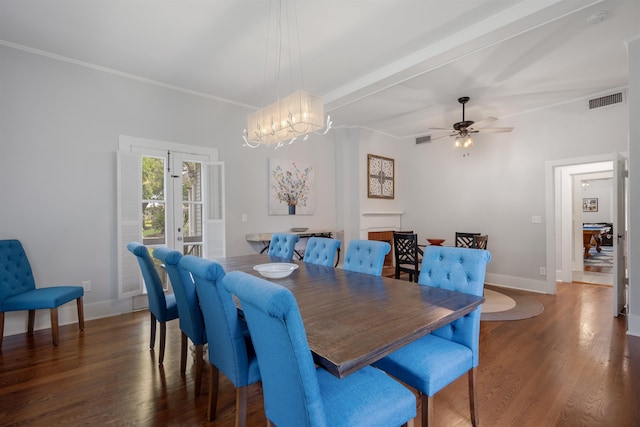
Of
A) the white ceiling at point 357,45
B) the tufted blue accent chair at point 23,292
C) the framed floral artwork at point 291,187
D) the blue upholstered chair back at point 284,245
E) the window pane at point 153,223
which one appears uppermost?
the white ceiling at point 357,45

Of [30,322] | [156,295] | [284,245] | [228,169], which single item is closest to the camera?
[156,295]

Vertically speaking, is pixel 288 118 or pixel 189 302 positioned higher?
pixel 288 118

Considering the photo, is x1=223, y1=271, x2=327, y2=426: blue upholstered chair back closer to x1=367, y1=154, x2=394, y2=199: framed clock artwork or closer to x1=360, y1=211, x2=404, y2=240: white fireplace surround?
x1=360, y1=211, x2=404, y2=240: white fireplace surround

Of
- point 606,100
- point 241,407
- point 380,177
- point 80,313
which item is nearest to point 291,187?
point 380,177

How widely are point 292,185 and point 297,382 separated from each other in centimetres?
441

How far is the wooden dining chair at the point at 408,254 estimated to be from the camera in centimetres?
409

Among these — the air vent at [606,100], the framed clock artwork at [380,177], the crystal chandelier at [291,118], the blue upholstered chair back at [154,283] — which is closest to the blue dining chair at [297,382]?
the blue upholstered chair back at [154,283]

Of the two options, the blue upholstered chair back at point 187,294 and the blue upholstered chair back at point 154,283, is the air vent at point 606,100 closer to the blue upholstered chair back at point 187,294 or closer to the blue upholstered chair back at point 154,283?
the blue upholstered chair back at point 187,294

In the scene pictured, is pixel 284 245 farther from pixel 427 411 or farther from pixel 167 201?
pixel 427 411

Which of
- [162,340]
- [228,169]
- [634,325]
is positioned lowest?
[634,325]

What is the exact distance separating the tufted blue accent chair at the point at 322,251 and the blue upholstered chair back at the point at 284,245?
0.33m

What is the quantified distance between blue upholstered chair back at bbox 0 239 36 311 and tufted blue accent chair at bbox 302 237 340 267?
2.82 meters

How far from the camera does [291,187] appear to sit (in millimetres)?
5250

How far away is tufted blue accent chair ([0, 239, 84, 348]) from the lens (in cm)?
271
